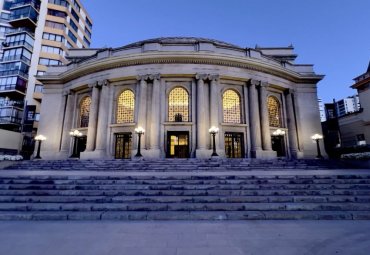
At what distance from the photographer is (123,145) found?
19.7m

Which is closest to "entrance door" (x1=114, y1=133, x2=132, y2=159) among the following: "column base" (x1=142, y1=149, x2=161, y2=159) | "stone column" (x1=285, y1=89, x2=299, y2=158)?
"column base" (x1=142, y1=149, x2=161, y2=159)

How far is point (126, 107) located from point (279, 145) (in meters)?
16.7

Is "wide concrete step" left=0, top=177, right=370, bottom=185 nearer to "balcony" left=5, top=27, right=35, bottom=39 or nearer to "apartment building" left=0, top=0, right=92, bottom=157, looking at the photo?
"apartment building" left=0, top=0, right=92, bottom=157

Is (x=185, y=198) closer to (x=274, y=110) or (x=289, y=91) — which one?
(x=274, y=110)

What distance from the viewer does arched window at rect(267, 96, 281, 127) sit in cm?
2186

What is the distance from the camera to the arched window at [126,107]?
1998 cm

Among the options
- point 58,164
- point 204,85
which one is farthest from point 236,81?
point 58,164

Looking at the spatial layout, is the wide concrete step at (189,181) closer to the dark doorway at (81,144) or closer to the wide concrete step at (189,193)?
the wide concrete step at (189,193)

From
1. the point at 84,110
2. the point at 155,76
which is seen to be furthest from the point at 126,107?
the point at 84,110

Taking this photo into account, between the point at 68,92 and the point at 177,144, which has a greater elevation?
the point at 68,92

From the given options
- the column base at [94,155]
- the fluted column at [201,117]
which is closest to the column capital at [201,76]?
the fluted column at [201,117]

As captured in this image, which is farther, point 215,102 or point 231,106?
point 231,106

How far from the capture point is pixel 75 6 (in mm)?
38594

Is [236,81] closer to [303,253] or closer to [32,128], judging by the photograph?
[303,253]
